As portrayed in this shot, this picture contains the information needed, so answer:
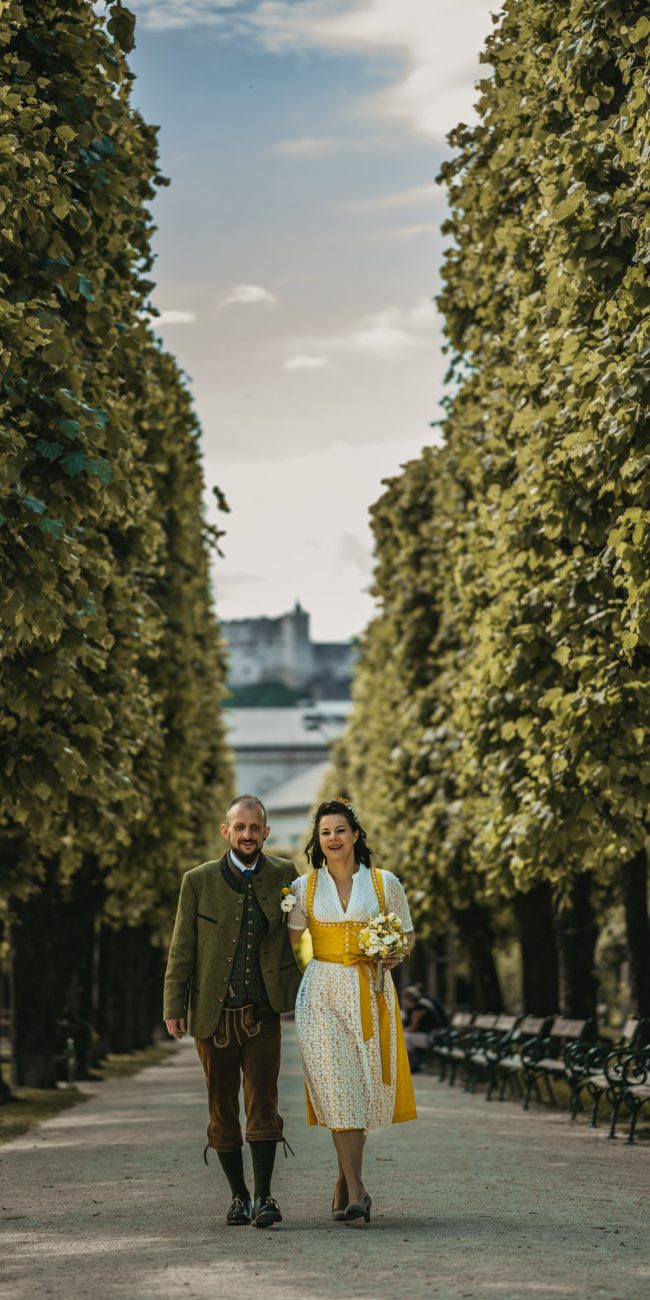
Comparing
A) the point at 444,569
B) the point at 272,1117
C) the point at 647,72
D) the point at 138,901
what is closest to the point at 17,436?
the point at 647,72

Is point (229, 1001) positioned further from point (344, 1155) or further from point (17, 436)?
point (17, 436)

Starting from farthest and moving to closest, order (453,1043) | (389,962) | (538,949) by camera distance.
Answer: (453,1043) → (538,949) → (389,962)

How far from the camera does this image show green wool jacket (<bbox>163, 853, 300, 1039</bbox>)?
31.2ft

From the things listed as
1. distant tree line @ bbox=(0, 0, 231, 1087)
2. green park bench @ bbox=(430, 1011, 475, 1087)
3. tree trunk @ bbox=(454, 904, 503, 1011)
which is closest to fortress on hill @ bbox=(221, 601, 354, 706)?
tree trunk @ bbox=(454, 904, 503, 1011)

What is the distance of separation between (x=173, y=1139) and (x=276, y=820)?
148m

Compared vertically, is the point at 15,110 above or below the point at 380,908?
above

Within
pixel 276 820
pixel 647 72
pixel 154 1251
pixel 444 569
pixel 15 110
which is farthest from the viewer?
pixel 276 820

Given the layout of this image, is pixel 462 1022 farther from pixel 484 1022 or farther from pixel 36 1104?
pixel 36 1104

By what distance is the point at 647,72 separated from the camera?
44.0 feet

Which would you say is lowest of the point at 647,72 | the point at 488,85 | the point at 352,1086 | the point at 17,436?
the point at 352,1086

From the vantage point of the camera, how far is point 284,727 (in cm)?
18075

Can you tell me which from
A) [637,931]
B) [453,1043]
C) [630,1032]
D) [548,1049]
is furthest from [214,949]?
[453,1043]

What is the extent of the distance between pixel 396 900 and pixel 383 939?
0.39m

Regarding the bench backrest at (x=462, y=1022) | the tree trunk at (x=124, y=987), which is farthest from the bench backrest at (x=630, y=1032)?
the tree trunk at (x=124, y=987)
